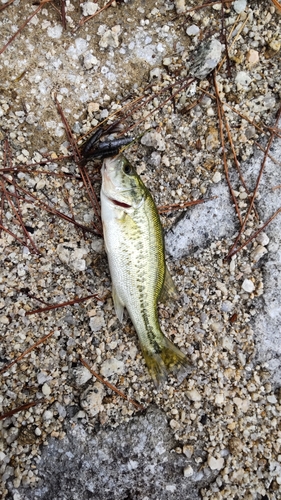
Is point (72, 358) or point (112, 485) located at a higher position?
point (72, 358)

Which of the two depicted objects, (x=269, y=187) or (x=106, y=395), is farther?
(x=269, y=187)

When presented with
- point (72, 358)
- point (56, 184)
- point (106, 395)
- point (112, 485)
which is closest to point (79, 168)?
point (56, 184)

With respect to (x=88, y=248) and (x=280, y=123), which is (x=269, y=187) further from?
(x=88, y=248)

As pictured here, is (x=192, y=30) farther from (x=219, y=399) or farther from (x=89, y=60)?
(x=219, y=399)

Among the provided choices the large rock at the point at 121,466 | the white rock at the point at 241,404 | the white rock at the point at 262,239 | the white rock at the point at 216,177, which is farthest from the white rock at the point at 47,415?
the white rock at the point at 216,177

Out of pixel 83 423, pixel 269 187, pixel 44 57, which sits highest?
pixel 44 57

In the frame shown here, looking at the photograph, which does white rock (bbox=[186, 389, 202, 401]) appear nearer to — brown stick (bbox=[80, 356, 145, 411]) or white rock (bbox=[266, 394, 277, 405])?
brown stick (bbox=[80, 356, 145, 411])

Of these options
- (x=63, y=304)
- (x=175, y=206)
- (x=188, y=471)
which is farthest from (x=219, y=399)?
(x=175, y=206)
